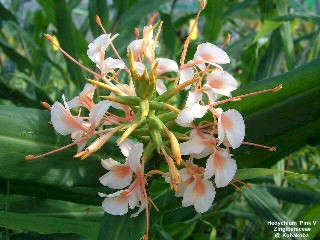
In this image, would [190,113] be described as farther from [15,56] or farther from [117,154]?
[15,56]

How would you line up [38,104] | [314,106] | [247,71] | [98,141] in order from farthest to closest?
[247,71], [38,104], [314,106], [98,141]

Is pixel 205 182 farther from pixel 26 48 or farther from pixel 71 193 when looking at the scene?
pixel 26 48

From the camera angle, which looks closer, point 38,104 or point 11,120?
point 11,120

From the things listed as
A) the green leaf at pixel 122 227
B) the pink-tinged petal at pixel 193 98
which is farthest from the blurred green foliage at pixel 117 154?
the pink-tinged petal at pixel 193 98

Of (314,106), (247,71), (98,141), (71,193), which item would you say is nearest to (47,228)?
(71,193)

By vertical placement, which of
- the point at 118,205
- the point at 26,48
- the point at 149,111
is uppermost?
the point at 149,111

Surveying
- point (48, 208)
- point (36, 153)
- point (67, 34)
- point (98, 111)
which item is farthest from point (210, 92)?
point (67, 34)
